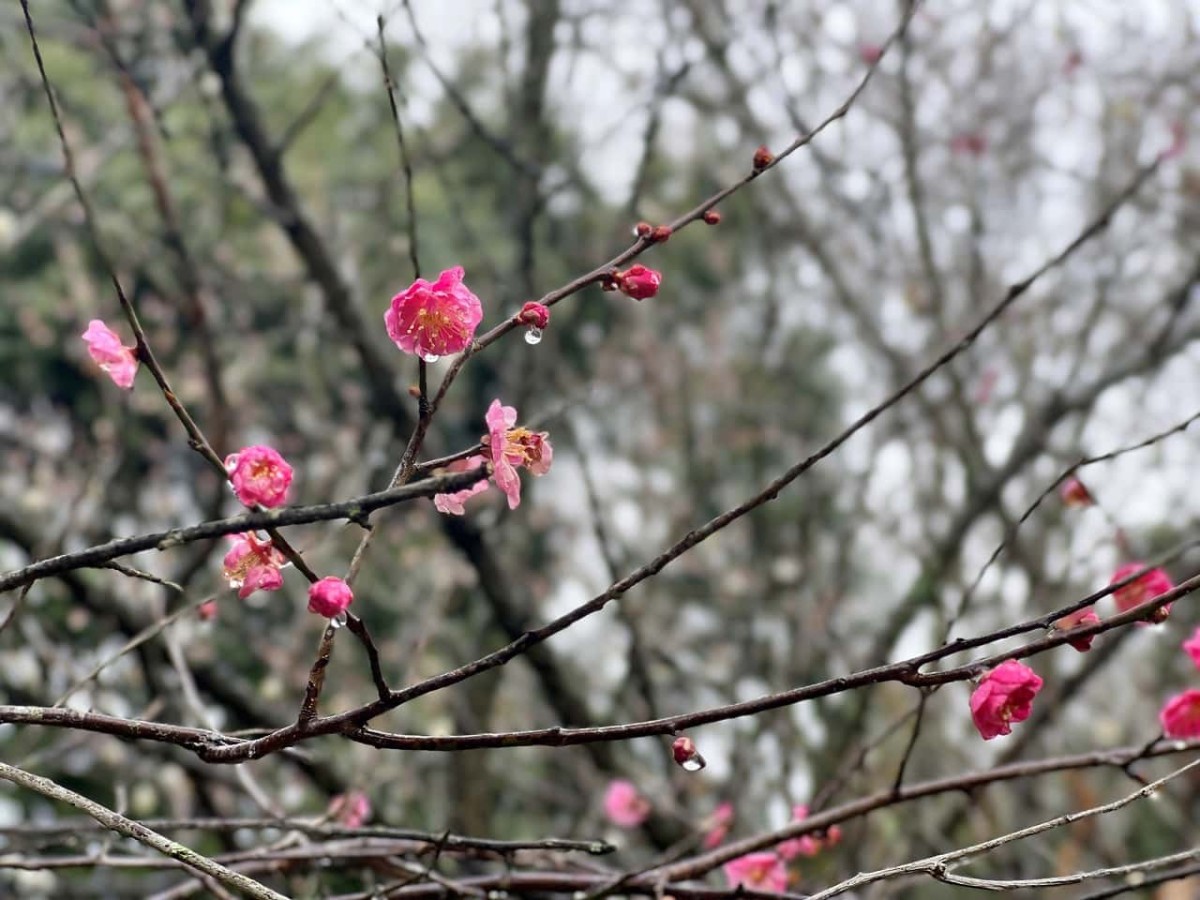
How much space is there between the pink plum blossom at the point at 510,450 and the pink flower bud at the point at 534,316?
0.09 metres

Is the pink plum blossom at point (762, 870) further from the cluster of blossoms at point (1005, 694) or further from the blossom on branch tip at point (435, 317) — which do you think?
the blossom on branch tip at point (435, 317)

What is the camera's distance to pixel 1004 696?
37.8 inches

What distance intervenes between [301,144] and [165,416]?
2.01 meters

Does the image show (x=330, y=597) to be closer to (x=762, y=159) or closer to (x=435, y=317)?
(x=435, y=317)

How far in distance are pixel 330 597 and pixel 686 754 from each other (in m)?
0.37

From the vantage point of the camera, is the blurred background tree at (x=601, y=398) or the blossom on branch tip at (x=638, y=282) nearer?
the blossom on branch tip at (x=638, y=282)

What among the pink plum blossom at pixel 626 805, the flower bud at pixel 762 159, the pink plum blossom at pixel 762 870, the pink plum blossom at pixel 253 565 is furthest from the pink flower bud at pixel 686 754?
the pink plum blossom at pixel 626 805

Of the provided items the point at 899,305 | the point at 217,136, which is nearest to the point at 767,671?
the point at 899,305

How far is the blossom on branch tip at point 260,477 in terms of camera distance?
2.85 ft

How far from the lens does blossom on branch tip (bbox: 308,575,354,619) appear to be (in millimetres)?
867

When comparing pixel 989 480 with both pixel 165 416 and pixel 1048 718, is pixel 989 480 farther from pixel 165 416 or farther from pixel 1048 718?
pixel 165 416

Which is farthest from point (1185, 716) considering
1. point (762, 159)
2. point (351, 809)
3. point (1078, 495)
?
point (351, 809)

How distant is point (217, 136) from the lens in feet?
8.98

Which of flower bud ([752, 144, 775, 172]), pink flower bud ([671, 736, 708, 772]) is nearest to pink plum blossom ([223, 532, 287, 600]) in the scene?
pink flower bud ([671, 736, 708, 772])
